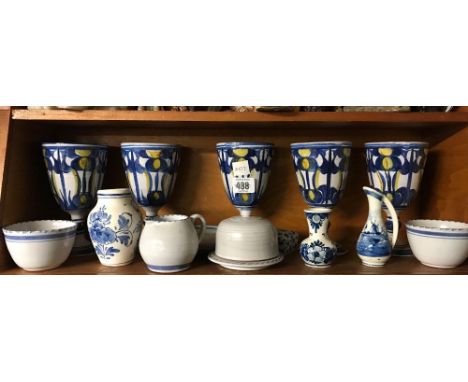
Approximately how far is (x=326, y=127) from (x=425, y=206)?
1.17 ft

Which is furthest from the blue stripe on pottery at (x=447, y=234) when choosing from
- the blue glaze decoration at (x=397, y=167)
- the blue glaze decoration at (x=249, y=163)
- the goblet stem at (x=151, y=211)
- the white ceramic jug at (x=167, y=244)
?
the goblet stem at (x=151, y=211)

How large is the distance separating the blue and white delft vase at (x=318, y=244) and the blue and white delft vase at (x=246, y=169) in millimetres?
137

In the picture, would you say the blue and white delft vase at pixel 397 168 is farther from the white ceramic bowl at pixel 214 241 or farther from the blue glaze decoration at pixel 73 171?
the blue glaze decoration at pixel 73 171

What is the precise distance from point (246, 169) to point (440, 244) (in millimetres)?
448

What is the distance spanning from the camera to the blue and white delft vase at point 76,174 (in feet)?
2.81

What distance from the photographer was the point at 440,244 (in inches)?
30.6

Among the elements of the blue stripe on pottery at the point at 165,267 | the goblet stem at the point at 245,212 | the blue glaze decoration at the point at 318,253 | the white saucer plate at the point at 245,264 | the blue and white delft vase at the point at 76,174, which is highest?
the blue and white delft vase at the point at 76,174

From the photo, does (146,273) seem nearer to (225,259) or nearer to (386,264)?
(225,259)

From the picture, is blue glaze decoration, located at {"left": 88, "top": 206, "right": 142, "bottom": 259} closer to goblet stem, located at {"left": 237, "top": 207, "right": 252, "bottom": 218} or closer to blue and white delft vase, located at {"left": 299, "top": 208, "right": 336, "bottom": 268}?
goblet stem, located at {"left": 237, "top": 207, "right": 252, "bottom": 218}

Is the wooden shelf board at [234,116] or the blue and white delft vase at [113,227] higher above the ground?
the wooden shelf board at [234,116]

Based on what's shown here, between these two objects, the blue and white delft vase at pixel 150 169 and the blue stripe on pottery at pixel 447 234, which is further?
the blue and white delft vase at pixel 150 169

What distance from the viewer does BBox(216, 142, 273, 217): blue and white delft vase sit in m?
0.84

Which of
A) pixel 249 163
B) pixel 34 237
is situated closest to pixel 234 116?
pixel 249 163

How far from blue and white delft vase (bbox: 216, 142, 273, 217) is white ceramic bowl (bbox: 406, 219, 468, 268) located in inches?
13.9
